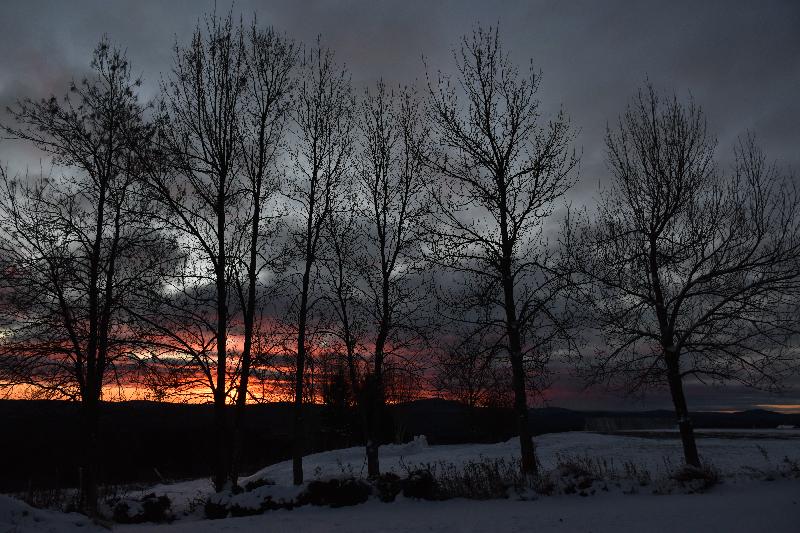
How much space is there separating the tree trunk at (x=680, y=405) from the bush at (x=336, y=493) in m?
8.50

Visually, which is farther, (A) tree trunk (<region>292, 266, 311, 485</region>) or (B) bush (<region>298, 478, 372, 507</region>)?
(A) tree trunk (<region>292, 266, 311, 485</region>)

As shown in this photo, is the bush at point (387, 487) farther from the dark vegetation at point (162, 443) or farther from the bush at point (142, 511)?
the dark vegetation at point (162, 443)

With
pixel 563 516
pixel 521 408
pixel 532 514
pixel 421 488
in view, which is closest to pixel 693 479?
pixel 563 516

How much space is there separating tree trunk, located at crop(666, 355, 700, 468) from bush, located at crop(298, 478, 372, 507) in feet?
27.9

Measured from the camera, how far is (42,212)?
15383mm

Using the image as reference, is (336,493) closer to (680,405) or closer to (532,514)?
(532,514)

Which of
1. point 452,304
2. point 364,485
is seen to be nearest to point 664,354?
point 452,304

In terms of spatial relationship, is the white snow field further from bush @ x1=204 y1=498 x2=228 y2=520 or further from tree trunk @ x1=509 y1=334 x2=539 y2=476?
tree trunk @ x1=509 y1=334 x2=539 y2=476

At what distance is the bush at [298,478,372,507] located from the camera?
10.8 m

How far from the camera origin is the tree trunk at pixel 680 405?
1372cm

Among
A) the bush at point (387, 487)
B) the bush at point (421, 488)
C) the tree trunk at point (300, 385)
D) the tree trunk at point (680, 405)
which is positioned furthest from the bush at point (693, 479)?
the tree trunk at point (300, 385)

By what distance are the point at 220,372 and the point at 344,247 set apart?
5906 mm

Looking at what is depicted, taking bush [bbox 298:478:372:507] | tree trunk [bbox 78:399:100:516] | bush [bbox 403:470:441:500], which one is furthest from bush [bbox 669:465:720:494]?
tree trunk [bbox 78:399:100:516]

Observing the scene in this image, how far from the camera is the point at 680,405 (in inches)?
561
